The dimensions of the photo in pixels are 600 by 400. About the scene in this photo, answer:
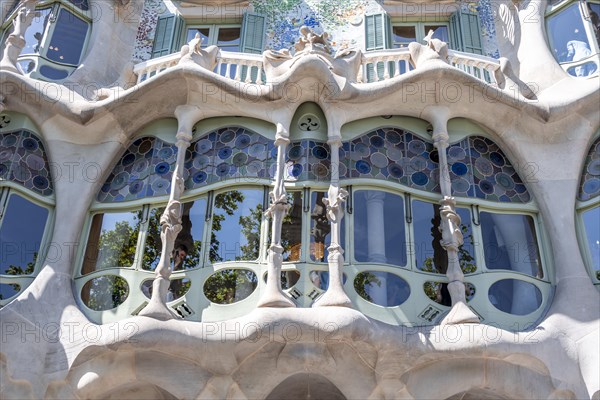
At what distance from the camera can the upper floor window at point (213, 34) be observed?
1285 centimetres

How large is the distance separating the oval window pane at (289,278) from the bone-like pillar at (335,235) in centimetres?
45

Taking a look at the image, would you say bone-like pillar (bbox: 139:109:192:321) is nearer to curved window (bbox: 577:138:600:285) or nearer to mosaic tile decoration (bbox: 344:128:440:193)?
mosaic tile decoration (bbox: 344:128:440:193)

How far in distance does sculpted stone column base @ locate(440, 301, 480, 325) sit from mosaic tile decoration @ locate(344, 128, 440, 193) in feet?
6.12

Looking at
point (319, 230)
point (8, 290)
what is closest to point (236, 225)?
point (319, 230)

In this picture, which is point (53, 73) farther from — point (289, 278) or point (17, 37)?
point (289, 278)

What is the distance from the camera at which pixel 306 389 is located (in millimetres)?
10055

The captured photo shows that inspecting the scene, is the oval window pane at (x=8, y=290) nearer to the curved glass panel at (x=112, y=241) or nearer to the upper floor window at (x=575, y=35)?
the curved glass panel at (x=112, y=241)

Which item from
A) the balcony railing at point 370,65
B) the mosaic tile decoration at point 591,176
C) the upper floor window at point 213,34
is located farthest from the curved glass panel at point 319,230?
the upper floor window at point 213,34

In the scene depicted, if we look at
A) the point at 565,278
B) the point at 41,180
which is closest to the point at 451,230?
the point at 565,278

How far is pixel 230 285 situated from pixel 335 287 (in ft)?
4.60

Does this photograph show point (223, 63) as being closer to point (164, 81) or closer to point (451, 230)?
point (164, 81)

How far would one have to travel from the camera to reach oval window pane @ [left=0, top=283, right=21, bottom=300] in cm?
980

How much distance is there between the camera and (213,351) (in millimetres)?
8836

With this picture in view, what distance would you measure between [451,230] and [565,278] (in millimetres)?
1638
